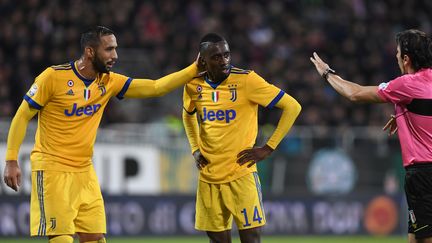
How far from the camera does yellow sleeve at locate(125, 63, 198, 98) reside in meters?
8.79

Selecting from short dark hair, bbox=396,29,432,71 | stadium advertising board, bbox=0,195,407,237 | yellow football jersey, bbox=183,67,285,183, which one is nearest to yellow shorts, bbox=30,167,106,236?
yellow football jersey, bbox=183,67,285,183

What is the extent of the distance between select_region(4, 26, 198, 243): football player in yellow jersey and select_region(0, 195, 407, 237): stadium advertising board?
23.1 ft

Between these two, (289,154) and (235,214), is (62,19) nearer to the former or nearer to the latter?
(289,154)

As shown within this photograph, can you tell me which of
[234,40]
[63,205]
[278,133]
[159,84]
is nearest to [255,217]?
[278,133]

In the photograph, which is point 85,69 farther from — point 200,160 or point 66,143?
point 200,160

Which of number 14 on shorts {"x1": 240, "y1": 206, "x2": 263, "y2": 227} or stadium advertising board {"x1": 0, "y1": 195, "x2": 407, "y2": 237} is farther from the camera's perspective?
stadium advertising board {"x1": 0, "y1": 195, "x2": 407, "y2": 237}

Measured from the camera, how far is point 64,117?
8453 millimetres

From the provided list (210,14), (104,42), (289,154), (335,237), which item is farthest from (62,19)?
(104,42)

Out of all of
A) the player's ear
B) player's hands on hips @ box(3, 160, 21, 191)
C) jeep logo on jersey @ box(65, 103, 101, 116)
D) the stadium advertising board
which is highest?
the player's ear

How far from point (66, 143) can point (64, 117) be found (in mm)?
239

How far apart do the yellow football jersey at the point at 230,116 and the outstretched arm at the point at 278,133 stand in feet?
Answer: 0.21

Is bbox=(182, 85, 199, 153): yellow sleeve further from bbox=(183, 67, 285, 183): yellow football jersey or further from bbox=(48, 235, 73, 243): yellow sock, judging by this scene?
bbox=(48, 235, 73, 243): yellow sock

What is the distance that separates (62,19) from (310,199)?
6318 millimetres

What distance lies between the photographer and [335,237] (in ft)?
54.9
